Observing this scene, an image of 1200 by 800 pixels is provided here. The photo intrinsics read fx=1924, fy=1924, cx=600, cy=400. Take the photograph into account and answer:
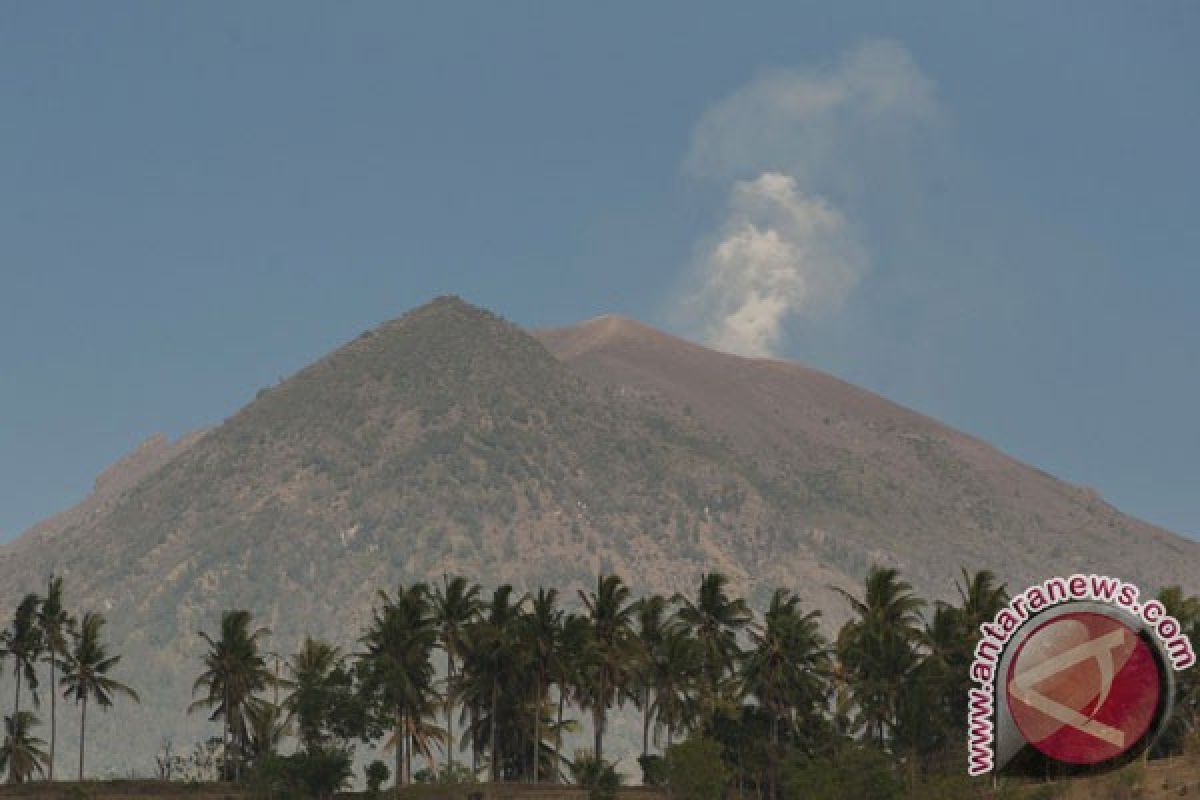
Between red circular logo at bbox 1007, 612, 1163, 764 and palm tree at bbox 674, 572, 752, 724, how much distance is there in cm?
8028

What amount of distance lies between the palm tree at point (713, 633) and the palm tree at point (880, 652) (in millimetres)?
11153

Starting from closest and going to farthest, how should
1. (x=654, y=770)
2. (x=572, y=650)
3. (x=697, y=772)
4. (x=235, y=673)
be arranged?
(x=697, y=772) → (x=572, y=650) → (x=235, y=673) → (x=654, y=770)

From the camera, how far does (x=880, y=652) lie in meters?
158

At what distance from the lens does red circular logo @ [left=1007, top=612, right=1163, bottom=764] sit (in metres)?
83.3

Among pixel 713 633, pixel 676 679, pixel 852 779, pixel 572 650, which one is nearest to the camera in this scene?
pixel 852 779

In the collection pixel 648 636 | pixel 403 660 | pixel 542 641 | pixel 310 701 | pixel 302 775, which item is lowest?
pixel 302 775

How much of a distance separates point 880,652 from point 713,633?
17.8 m


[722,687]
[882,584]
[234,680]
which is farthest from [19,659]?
[882,584]

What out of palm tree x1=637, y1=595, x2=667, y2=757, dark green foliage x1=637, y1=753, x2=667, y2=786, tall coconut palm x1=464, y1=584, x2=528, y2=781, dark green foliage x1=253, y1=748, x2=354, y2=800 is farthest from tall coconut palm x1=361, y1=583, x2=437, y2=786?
dark green foliage x1=637, y1=753, x2=667, y2=786

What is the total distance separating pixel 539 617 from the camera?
16600 cm

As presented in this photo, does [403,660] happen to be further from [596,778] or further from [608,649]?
[596,778]

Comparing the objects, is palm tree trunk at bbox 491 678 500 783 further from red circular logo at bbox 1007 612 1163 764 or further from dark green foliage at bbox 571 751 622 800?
red circular logo at bbox 1007 612 1163 764

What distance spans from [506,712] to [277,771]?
27.2 meters

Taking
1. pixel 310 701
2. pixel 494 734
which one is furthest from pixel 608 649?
pixel 310 701
